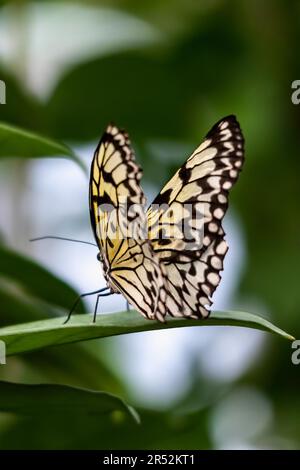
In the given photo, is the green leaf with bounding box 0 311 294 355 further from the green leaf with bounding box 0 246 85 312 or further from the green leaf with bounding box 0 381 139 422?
the green leaf with bounding box 0 246 85 312

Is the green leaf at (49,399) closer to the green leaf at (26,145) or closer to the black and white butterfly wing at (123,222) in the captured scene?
the black and white butterfly wing at (123,222)

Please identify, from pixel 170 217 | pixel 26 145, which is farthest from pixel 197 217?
pixel 26 145

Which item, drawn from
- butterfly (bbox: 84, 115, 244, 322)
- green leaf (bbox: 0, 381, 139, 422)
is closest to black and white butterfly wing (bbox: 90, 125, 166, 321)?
butterfly (bbox: 84, 115, 244, 322)

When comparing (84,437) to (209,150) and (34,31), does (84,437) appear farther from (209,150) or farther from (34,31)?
(34,31)

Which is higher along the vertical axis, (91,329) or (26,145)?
(26,145)

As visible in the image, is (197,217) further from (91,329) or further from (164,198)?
(91,329)

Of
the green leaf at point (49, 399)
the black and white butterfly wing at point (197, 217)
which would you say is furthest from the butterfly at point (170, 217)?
the green leaf at point (49, 399)
